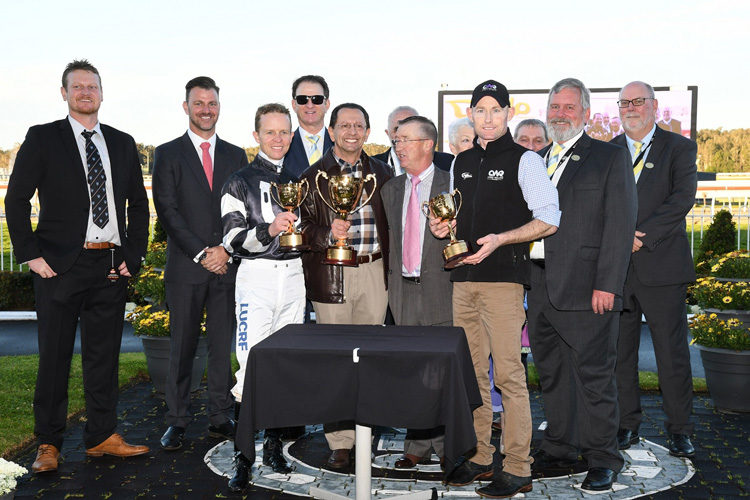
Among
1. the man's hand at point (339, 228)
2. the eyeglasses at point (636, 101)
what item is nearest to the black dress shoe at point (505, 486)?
the man's hand at point (339, 228)

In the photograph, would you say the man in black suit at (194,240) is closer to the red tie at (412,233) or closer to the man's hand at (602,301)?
the red tie at (412,233)

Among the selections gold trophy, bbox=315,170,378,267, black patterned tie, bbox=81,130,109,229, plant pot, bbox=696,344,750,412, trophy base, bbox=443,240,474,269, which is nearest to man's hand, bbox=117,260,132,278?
black patterned tie, bbox=81,130,109,229

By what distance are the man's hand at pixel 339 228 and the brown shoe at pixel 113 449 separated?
92.5 inches

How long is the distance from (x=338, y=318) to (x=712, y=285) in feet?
14.7

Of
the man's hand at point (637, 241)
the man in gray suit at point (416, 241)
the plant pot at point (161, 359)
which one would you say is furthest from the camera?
the plant pot at point (161, 359)

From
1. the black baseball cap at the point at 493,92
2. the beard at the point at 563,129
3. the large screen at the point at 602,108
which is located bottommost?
the beard at the point at 563,129

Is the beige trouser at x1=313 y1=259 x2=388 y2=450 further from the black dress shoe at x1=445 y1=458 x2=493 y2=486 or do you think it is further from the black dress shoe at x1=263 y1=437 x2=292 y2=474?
the black dress shoe at x1=445 y1=458 x2=493 y2=486

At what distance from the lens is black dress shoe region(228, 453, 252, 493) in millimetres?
5070

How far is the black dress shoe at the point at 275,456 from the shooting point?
215 inches

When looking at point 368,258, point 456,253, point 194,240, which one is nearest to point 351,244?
point 368,258

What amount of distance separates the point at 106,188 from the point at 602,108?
55.8 ft

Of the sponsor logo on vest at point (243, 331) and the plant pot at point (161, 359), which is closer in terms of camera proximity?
the sponsor logo on vest at point (243, 331)

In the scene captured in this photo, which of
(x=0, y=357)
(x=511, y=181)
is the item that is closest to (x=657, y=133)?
(x=511, y=181)

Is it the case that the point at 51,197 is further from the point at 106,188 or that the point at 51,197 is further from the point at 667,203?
the point at 667,203
